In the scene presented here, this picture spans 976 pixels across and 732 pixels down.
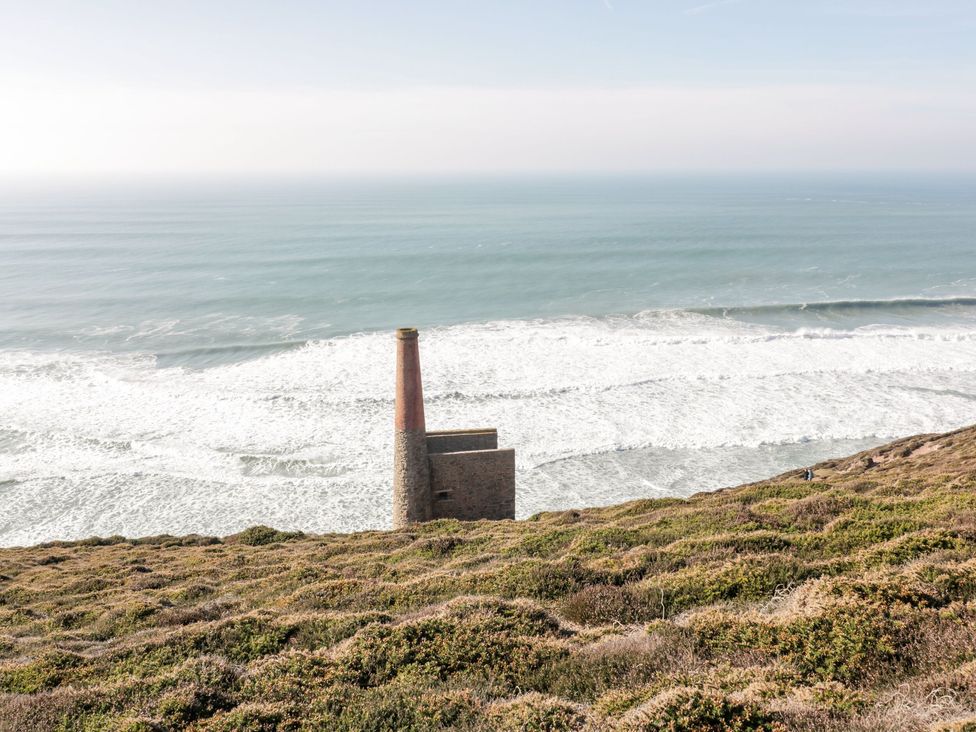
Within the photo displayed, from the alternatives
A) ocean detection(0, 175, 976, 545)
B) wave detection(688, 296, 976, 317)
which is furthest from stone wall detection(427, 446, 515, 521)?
wave detection(688, 296, 976, 317)

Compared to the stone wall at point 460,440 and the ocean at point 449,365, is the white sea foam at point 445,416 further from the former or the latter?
the stone wall at point 460,440

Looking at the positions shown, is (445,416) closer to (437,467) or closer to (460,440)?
(460,440)

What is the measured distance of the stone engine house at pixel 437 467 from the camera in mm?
21000

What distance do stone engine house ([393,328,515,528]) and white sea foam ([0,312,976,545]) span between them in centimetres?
384

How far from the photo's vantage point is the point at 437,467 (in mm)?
22000

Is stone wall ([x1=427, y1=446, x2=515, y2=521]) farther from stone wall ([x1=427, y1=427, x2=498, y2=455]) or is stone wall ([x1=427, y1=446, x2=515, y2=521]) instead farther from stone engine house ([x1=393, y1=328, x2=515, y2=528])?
stone wall ([x1=427, y1=427, x2=498, y2=455])

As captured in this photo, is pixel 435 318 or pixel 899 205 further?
pixel 899 205

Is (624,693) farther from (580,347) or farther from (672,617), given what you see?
(580,347)

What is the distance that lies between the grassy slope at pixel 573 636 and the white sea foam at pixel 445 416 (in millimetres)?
12626

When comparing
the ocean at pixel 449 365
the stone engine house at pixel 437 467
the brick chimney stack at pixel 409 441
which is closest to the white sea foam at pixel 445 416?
the ocean at pixel 449 365

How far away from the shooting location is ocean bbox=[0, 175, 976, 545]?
2831cm

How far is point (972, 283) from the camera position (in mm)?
68500

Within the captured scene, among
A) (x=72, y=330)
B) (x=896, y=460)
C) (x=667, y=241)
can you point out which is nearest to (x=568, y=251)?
(x=667, y=241)

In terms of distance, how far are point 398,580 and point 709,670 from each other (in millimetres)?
7958
